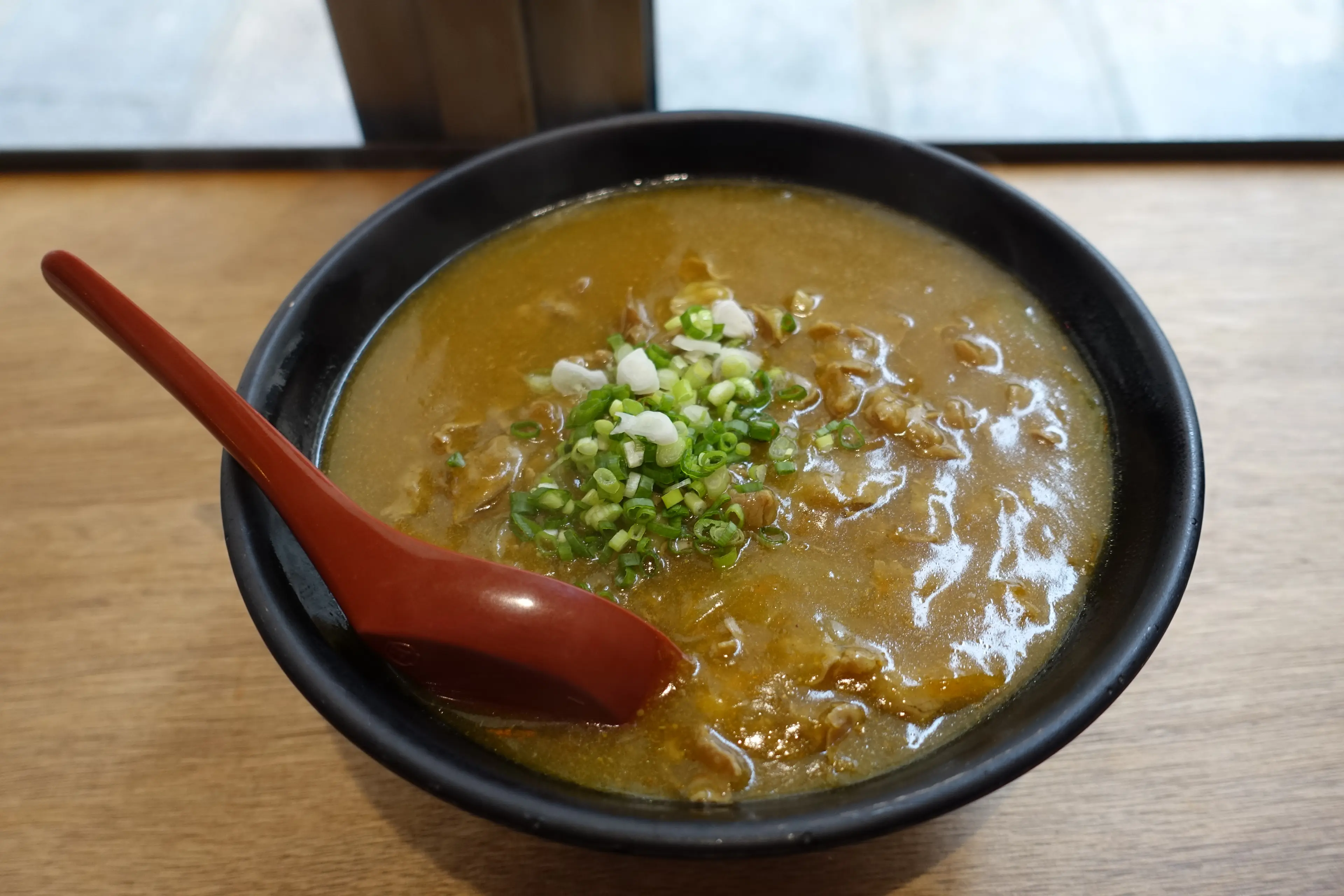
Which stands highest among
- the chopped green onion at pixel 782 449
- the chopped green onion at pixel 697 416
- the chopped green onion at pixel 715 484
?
the chopped green onion at pixel 697 416

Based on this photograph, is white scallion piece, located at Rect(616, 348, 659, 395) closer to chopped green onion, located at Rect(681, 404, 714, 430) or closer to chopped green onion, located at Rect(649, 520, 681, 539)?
chopped green onion, located at Rect(681, 404, 714, 430)

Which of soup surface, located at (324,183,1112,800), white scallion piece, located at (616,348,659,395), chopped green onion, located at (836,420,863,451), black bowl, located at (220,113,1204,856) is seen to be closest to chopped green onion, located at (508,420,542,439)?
soup surface, located at (324,183,1112,800)

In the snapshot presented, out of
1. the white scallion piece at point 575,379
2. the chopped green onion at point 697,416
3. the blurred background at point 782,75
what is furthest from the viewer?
the blurred background at point 782,75

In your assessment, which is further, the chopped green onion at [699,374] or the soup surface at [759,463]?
the chopped green onion at [699,374]

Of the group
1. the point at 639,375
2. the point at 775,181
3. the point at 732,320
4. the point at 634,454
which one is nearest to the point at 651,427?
the point at 634,454

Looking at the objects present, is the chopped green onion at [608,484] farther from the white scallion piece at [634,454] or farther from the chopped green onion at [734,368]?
the chopped green onion at [734,368]

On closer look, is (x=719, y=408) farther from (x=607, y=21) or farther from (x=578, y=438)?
(x=607, y=21)

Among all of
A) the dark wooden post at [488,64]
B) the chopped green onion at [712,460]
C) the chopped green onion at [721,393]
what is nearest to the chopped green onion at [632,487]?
the chopped green onion at [712,460]

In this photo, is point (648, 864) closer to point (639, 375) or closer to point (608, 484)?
point (608, 484)
